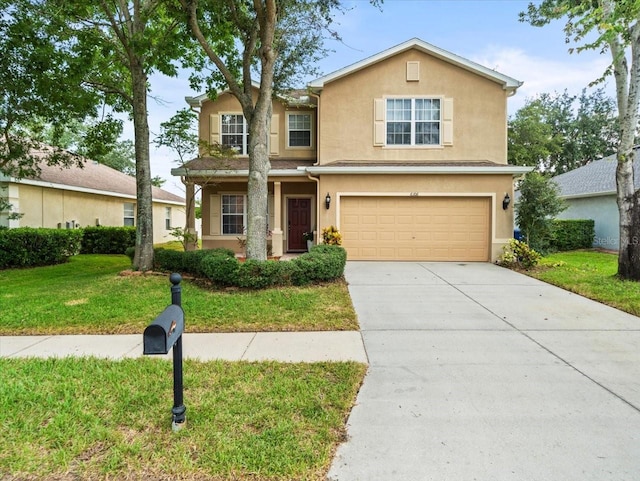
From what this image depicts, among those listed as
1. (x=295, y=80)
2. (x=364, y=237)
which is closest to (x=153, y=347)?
(x=364, y=237)

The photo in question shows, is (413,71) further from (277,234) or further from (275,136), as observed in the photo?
(277,234)

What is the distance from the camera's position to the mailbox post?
232cm

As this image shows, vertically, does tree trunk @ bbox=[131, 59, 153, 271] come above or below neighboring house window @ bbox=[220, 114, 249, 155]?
below

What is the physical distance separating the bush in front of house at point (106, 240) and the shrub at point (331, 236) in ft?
33.1

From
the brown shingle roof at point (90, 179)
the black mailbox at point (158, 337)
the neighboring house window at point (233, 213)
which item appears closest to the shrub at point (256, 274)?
the black mailbox at point (158, 337)

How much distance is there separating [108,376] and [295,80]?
1142 centimetres

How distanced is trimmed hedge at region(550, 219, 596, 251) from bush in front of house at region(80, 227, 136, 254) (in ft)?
64.4

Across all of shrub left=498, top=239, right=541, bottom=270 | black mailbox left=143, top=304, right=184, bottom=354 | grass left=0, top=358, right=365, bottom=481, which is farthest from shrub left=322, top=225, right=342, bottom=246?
black mailbox left=143, top=304, right=184, bottom=354

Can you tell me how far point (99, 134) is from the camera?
12055mm

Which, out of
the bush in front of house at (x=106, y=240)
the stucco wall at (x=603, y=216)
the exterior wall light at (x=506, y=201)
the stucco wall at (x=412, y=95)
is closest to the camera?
the exterior wall light at (x=506, y=201)

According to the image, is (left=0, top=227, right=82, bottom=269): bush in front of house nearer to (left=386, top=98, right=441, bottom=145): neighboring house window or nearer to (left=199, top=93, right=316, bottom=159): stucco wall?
(left=199, top=93, right=316, bottom=159): stucco wall

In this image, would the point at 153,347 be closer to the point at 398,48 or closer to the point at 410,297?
the point at 410,297

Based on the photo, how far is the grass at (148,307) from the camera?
18.0 feet

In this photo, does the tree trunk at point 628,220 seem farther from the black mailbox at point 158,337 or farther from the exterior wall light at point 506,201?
the black mailbox at point 158,337
